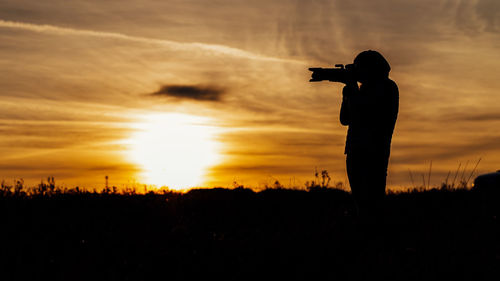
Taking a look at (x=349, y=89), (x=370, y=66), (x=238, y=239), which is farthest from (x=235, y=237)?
(x=370, y=66)

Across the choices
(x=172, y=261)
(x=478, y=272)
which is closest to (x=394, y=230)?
(x=478, y=272)

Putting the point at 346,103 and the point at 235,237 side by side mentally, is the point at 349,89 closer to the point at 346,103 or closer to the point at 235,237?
the point at 346,103

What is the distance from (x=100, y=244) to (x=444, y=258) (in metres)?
4.84

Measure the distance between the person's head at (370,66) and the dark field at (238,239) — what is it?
7.41ft

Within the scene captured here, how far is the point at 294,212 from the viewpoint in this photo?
11.7 meters

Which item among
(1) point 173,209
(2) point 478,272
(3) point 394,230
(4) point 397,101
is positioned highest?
(4) point 397,101

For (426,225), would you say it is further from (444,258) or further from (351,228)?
(444,258)

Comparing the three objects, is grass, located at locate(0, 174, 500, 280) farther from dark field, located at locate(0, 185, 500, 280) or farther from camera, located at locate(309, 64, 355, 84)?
camera, located at locate(309, 64, 355, 84)

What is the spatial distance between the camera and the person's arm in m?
0.11

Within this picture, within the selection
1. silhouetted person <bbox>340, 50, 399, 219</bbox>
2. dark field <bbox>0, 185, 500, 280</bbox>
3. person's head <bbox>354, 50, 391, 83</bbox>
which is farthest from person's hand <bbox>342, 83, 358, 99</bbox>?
dark field <bbox>0, 185, 500, 280</bbox>

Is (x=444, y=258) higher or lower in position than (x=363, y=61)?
lower

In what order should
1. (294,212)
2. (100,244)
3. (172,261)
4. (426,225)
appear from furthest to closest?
(294,212) → (426,225) → (100,244) → (172,261)

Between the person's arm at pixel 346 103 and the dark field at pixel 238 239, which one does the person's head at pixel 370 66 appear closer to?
the person's arm at pixel 346 103

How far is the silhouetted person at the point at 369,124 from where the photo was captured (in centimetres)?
823
